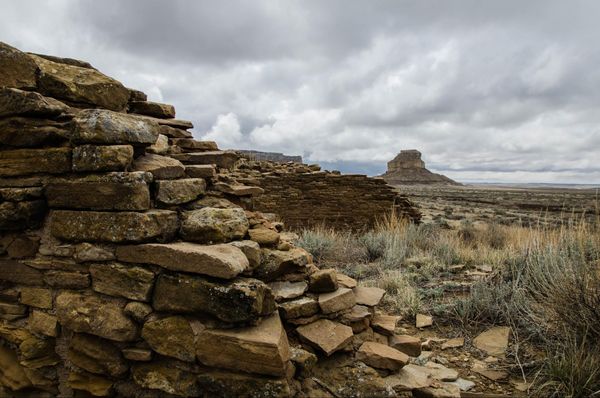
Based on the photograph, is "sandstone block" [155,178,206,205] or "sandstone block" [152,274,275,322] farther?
"sandstone block" [155,178,206,205]

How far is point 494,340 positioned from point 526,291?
116cm

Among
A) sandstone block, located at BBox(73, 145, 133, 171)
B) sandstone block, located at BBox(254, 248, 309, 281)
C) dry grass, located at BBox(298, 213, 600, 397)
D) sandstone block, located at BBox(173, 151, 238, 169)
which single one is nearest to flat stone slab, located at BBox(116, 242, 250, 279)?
sandstone block, located at BBox(254, 248, 309, 281)

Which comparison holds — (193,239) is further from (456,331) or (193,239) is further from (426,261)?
(426,261)

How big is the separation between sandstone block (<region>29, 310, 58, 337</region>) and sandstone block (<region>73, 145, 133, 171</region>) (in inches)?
44.7

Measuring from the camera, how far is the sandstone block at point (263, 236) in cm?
320

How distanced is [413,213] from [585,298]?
873cm

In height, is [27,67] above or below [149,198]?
above

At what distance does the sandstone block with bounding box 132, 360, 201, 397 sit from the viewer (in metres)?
2.49

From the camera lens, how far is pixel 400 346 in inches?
131

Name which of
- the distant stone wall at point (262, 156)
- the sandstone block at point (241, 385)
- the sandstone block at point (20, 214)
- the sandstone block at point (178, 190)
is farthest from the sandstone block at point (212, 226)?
the distant stone wall at point (262, 156)

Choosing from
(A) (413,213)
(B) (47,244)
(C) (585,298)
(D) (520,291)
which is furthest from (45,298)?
(A) (413,213)

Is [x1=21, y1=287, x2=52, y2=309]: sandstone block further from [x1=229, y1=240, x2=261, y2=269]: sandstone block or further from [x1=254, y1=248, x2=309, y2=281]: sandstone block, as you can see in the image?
[x1=254, y1=248, x2=309, y2=281]: sandstone block

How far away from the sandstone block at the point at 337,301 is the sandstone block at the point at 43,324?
1996 mm

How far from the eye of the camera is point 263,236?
10.6 ft
